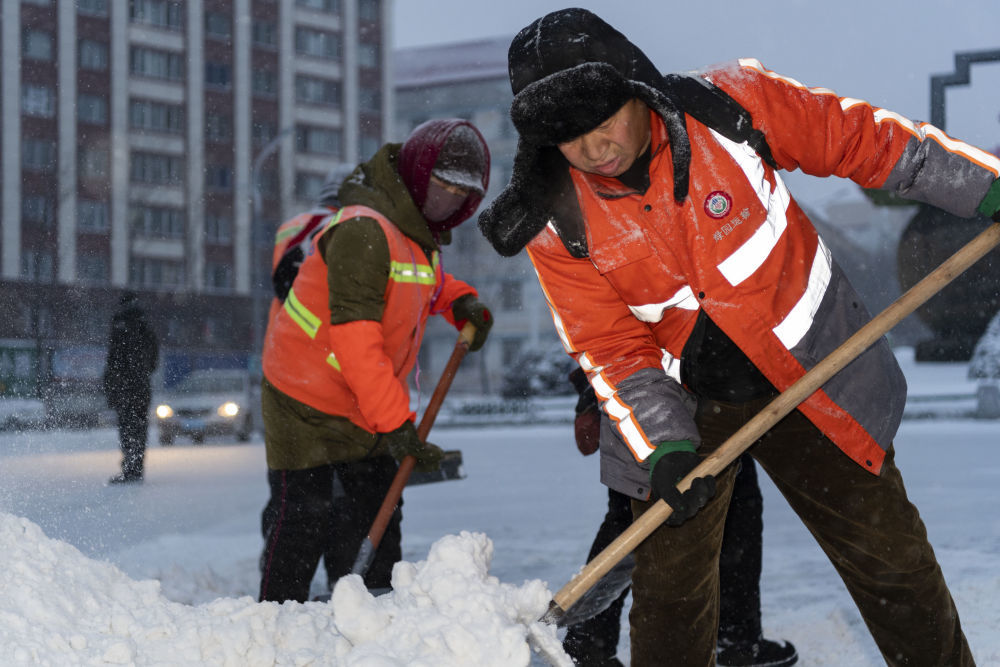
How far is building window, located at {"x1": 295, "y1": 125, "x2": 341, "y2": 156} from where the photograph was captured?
2004 cm

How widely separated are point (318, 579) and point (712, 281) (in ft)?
9.15

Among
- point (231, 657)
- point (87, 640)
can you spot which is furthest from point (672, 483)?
point (87, 640)

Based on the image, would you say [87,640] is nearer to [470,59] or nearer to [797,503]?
[797,503]

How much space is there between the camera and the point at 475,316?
3.10m

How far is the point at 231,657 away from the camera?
1896mm

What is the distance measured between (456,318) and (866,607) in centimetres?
175

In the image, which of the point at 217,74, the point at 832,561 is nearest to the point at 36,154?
the point at 832,561

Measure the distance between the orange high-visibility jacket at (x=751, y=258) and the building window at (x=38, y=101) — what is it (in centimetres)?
274

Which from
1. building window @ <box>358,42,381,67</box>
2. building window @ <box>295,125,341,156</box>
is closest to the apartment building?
building window @ <box>358,42,381,67</box>

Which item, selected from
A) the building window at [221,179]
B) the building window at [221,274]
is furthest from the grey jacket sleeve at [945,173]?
the building window at [221,179]

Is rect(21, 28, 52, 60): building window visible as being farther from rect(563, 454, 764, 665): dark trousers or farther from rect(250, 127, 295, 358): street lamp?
rect(250, 127, 295, 358): street lamp

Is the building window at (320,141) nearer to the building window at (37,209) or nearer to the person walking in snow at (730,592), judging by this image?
the building window at (37,209)

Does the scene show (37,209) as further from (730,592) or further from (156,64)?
(730,592)

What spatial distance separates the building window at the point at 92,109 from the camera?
4333 mm
